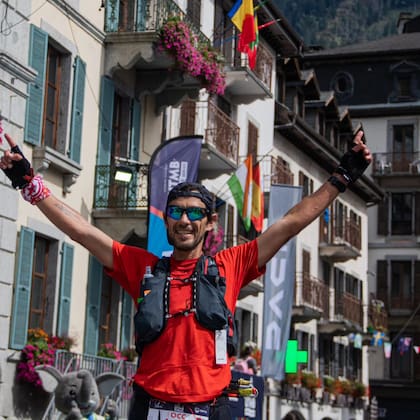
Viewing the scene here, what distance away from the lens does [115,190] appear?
21625 millimetres

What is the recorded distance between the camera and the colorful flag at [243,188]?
24.3 metres

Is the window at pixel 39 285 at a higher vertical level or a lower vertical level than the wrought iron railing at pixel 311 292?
lower

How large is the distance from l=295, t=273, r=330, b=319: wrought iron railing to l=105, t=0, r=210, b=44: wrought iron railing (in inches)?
586

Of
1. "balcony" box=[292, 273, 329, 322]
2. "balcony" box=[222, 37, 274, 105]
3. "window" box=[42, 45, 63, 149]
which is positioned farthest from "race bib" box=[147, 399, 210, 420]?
"balcony" box=[292, 273, 329, 322]

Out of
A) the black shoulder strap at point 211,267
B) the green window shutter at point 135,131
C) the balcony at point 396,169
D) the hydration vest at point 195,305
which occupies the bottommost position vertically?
the hydration vest at point 195,305

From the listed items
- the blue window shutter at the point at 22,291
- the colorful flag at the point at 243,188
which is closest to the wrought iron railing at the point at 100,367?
the blue window shutter at the point at 22,291

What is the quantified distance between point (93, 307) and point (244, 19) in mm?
7022

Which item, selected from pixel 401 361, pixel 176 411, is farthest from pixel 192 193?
pixel 401 361

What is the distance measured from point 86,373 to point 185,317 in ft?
28.4

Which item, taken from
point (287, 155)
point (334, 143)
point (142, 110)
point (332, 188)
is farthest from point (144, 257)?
point (334, 143)

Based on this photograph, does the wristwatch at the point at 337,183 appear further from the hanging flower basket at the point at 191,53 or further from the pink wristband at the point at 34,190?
the hanging flower basket at the point at 191,53

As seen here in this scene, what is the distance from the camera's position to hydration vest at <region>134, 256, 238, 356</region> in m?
5.52

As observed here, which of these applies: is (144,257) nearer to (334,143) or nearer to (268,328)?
(268,328)

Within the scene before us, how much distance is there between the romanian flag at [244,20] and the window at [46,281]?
6.54 m
